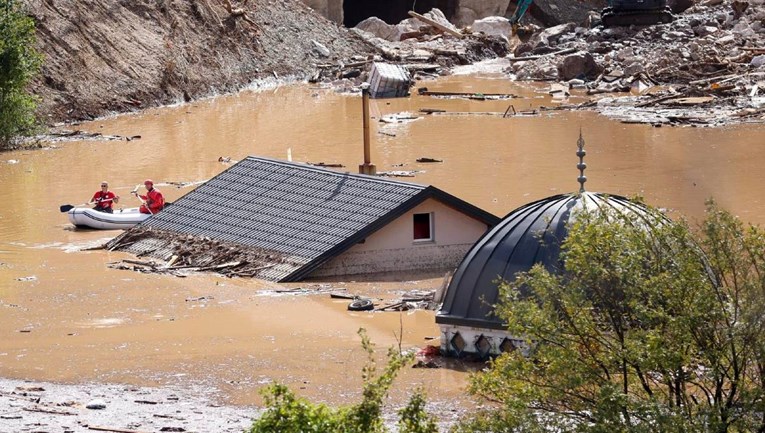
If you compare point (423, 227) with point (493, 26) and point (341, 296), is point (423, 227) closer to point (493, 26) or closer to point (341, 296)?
point (341, 296)

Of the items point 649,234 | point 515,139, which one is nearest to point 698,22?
point 515,139

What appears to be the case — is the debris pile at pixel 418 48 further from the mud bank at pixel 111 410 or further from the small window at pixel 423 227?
the mud bank at pixel 111 410

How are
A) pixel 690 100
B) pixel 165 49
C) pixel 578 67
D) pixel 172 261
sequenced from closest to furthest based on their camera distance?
pixel 172 261 → pixel 690 100 → pixel 165 49 → pixel 578 67

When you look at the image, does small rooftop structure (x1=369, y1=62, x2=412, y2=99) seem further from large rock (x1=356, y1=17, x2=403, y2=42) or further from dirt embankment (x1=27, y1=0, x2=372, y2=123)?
large rock (x1=356, y1=17, x2=403, y2=42)

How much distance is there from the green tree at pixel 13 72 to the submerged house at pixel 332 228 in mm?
15939

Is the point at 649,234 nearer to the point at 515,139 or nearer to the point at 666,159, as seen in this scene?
the point at 666,159

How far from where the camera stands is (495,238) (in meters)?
16.9

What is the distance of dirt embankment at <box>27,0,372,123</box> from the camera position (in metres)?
47.9

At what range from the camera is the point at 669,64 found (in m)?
52.9

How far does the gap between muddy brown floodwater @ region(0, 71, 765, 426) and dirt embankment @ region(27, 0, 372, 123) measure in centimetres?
130

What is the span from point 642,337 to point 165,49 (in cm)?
4455

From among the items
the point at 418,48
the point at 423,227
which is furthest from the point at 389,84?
the point at 423,227

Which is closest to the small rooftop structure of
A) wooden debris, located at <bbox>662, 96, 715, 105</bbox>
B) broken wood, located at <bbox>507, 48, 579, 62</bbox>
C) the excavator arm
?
broken wood, located at <bbox>507, 48, 579, 62</bbox>

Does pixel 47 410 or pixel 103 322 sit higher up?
pixel 103 322
